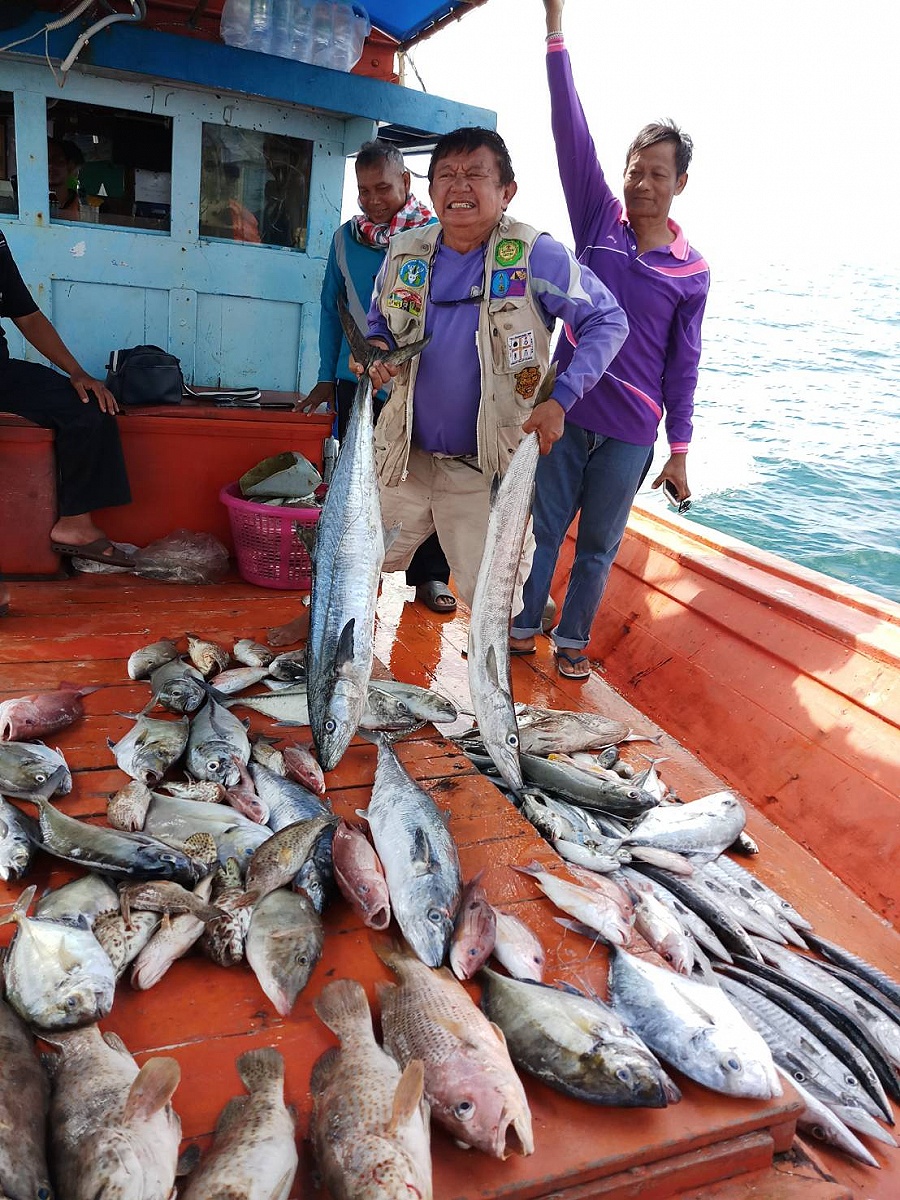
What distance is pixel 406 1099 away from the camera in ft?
5.00

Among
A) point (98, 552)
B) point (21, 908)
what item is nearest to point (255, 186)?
point (98, 552)

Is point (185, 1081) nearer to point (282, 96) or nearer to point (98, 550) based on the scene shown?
point (98, 550)

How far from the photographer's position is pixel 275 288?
18.6 ft

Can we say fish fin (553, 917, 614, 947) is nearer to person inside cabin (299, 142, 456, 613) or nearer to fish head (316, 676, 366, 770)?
fish head (316, 676, 366, 770)

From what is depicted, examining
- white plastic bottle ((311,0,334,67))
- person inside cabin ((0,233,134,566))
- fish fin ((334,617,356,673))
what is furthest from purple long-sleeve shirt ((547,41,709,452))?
person inside cabin ((0,233,134,566))

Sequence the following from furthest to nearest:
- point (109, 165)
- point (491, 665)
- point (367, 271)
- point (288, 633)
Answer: point (109, 165)
point (367, 271)
point (288, 633)
point (491, 665)

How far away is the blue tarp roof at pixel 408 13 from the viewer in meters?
4.68

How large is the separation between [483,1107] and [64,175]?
5.57m

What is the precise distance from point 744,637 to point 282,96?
4251 mm

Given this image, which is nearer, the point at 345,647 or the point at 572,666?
the point at 345,647

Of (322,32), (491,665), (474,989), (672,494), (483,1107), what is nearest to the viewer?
(483,1107)

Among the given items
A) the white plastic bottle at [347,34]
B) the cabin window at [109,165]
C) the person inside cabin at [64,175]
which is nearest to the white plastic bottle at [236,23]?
the white plastic bottle at [347,34]

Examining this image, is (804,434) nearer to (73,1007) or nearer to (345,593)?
(345,593)

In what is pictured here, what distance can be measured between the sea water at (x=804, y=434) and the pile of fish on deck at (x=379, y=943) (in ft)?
14.3
